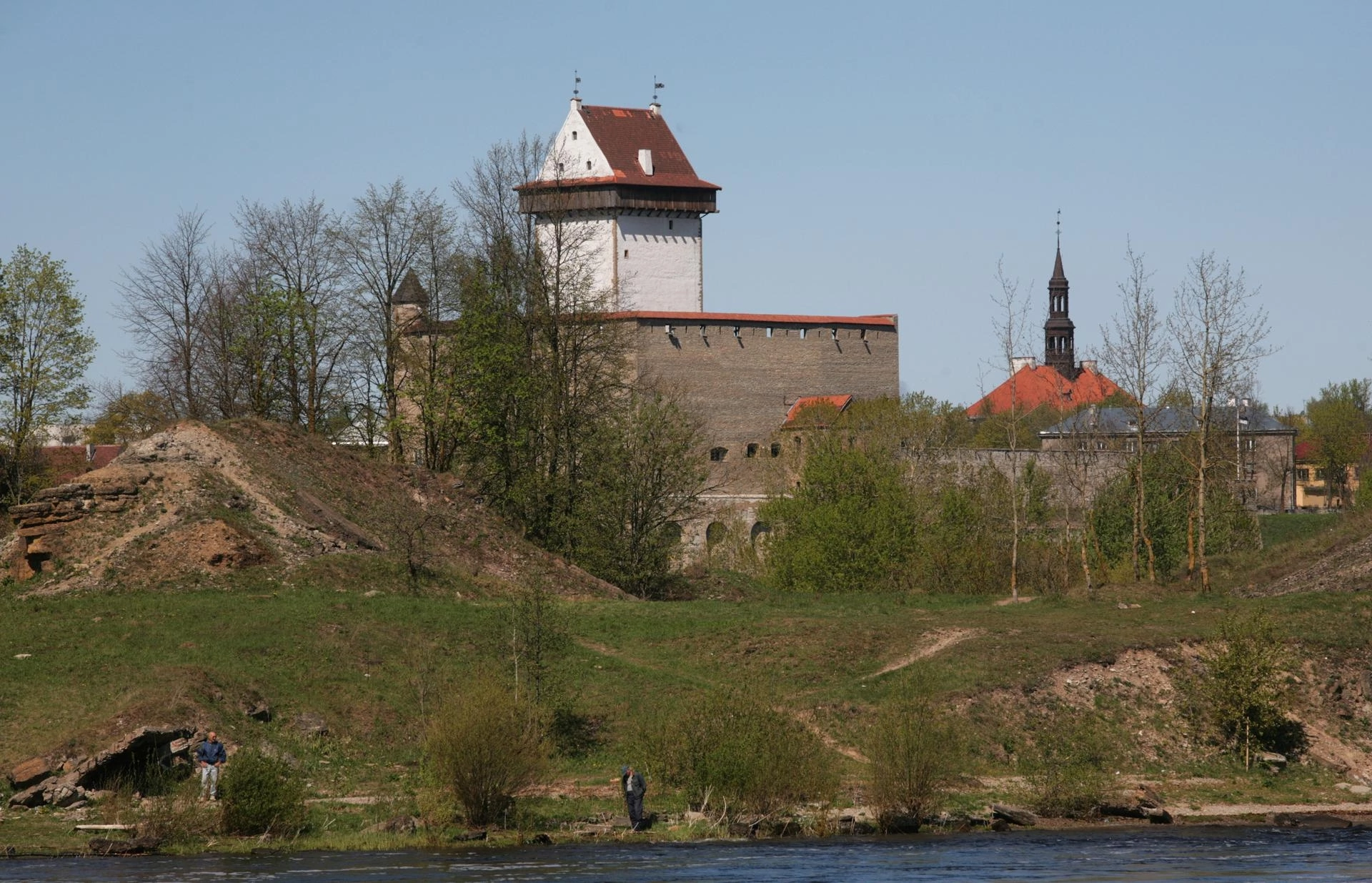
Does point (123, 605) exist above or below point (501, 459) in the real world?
below

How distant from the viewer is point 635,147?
2763 inches

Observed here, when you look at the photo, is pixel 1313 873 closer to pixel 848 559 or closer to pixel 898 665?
pixel 898 665

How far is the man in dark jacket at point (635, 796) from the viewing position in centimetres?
2142

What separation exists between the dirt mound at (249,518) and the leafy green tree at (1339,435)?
5868 centimetres

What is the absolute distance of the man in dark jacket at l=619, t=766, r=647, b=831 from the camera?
21.4 m

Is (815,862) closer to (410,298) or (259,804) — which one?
(259,804)

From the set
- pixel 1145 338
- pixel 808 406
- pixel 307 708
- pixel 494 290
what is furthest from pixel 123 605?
pixel 808 406

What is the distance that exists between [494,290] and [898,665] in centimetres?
1759

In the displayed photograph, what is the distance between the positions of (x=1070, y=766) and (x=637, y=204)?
4660 cm

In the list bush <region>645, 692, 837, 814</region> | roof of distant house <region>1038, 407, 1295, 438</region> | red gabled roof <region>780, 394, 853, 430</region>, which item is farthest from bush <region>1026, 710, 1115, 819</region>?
red gabled roof <region>780, 394, 853, 430</region>

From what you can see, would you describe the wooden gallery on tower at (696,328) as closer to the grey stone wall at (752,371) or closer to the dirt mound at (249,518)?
the grey stone wall at (752,371)

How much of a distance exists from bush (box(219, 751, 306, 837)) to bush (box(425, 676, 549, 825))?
1799 millimetres

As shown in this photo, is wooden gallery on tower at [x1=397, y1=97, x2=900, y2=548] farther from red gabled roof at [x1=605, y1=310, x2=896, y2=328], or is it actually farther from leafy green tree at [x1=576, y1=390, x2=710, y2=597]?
leafy green tree at [x1=576, y1=390, x2=710, y2=597]

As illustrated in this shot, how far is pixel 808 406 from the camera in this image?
67.4m
